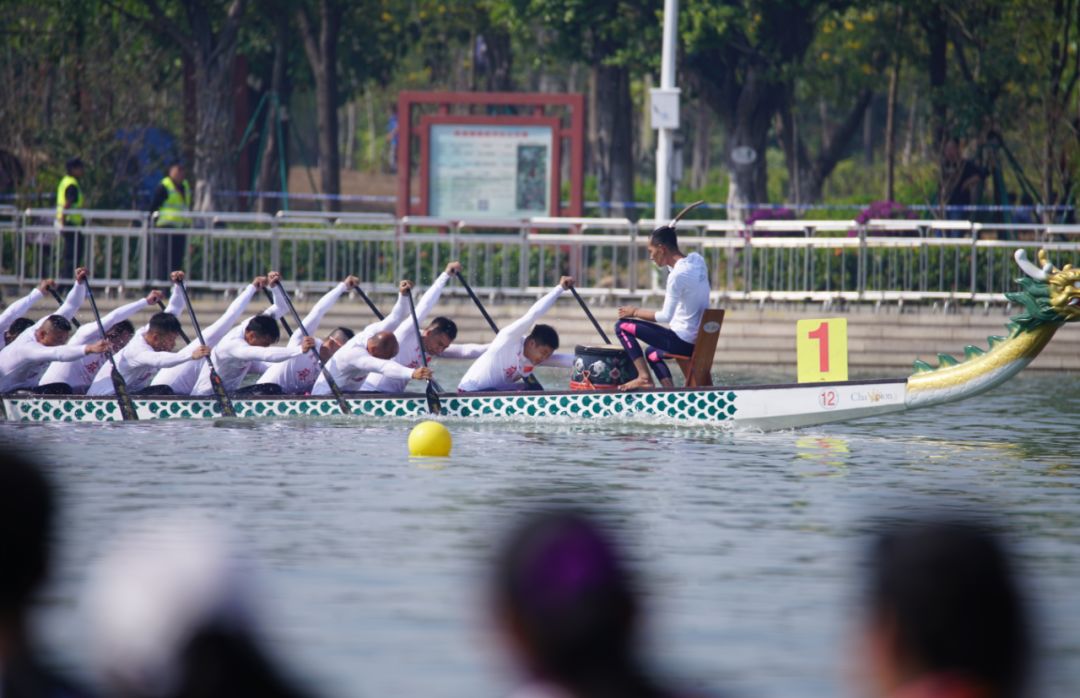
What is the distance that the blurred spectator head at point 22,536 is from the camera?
10.5ft

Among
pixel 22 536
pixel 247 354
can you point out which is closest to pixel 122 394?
Answer: pixel 247 354

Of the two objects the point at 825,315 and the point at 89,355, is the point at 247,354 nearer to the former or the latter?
the point at 89,355

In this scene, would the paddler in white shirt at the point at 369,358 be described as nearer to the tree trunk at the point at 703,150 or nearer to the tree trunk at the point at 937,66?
the tree trunk at the point at 937,66

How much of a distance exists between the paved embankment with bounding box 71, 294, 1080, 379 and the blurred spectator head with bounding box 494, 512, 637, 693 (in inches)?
788

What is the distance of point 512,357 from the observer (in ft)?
54.1

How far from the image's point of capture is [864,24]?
129ft

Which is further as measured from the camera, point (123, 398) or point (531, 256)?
point (531, 256)

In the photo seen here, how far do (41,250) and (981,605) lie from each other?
75.2 feet

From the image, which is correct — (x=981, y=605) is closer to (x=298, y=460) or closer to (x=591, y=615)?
(x=591, y=615)

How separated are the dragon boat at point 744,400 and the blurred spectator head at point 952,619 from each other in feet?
39.7

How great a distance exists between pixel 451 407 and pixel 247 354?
6.37 feet

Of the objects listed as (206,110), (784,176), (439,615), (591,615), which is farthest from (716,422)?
(784,176)

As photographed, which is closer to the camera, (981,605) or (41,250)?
(981,605)

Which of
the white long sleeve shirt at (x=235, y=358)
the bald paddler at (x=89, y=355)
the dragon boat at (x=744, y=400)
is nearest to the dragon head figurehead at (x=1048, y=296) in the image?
the dragon boat at (x=744, y=400)
